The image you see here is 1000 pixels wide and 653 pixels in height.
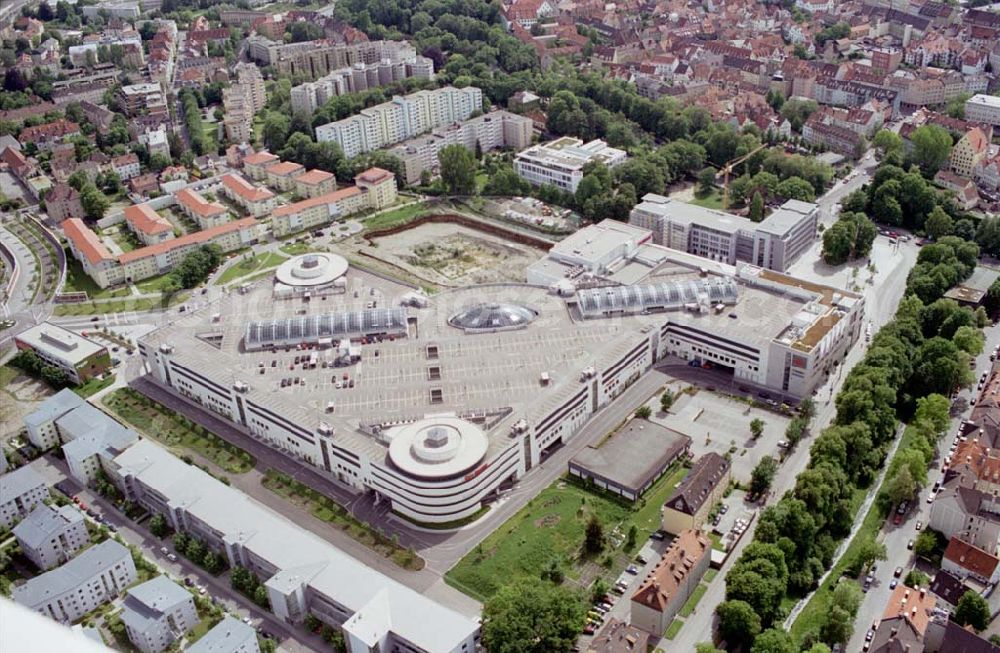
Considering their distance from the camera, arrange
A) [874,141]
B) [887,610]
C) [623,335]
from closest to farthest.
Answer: [887,610]
[623,335]
[874,141]

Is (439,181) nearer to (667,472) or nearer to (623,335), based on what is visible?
(623,335)

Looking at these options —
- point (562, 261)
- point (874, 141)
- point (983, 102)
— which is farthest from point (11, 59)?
point (983, 102)

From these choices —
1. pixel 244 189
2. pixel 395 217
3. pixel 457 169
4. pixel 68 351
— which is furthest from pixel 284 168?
pixel 68 351

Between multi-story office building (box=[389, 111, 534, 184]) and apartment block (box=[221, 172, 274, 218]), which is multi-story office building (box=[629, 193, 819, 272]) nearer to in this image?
multi-story office building (box=[389, 111, 534, 184])

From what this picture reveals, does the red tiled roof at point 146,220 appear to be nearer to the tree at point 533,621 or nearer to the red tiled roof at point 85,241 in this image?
the red tiled roof at point 85,241

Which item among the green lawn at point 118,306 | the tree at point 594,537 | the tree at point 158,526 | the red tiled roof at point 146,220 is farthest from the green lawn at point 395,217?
the tree at point 594,537

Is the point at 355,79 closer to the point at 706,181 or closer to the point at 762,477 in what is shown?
the point at 706,181
